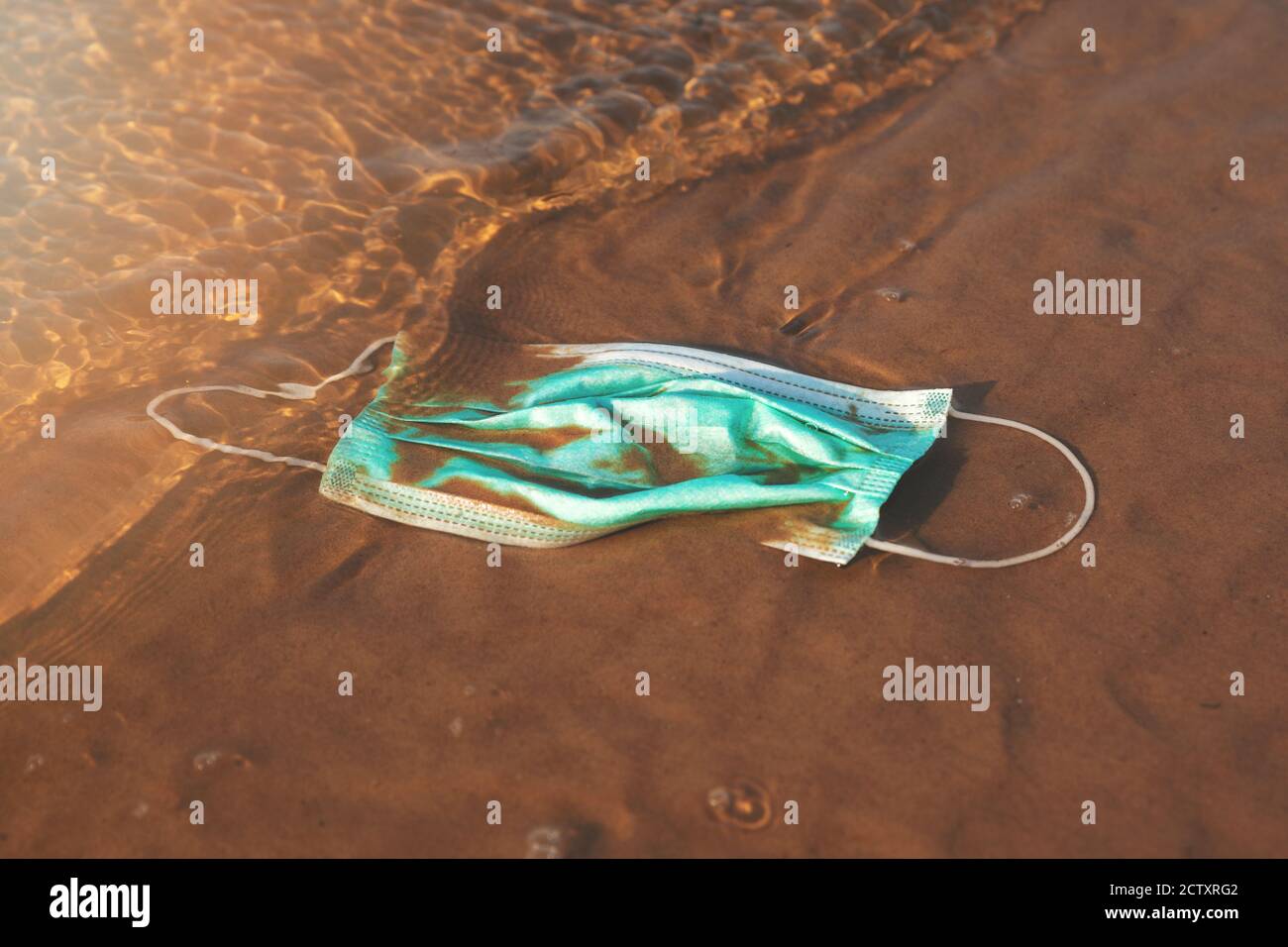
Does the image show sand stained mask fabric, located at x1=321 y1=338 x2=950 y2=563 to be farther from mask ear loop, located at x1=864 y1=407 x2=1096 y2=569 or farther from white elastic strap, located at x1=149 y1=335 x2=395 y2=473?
white elastic strap, located at x1=149 y1=335 x2=395 y2=473

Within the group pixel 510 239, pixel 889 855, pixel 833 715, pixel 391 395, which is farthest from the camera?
pixel 510 239

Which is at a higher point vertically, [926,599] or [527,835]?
[926,599]

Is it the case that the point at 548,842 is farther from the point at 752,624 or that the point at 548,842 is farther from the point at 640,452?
the point at 640,452

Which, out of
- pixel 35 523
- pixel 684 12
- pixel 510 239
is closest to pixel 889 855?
pixel 35 523

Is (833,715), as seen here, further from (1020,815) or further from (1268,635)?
(1268,635)

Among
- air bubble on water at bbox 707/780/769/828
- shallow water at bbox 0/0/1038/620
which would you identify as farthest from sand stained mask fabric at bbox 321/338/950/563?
air bubble on water at bbox 707/780/769/828

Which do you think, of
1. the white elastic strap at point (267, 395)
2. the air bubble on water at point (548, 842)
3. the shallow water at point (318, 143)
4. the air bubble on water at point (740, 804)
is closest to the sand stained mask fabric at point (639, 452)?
the white elastic strap at point (267, 395)
